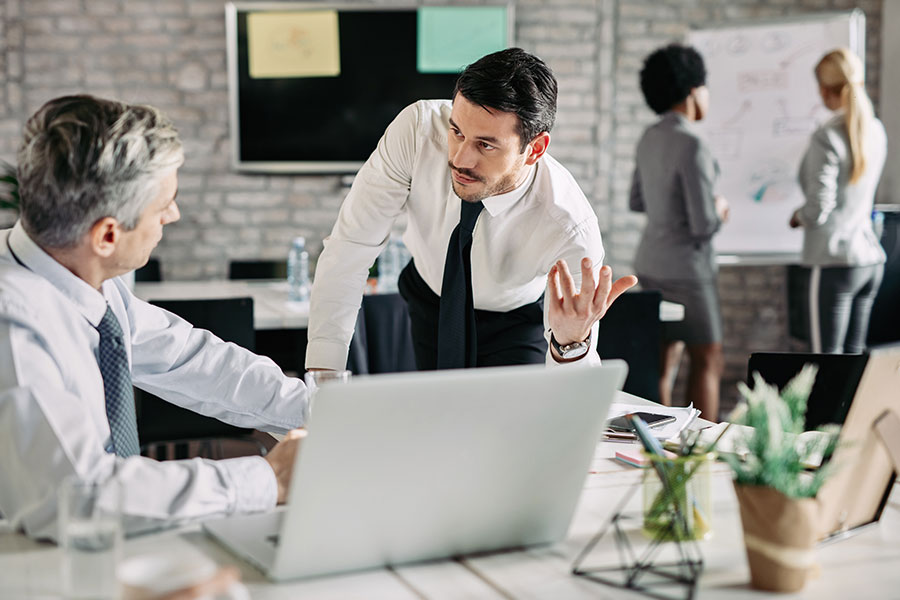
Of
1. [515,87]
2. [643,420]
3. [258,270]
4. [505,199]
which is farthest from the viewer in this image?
[258,270]

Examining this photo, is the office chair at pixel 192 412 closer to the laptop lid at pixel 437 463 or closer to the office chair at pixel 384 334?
the office chair at pixel 384 334

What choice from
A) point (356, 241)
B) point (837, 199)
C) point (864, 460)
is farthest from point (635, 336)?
point (864, 460)

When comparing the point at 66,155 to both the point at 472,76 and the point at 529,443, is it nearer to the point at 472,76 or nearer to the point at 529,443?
the point at 529,443

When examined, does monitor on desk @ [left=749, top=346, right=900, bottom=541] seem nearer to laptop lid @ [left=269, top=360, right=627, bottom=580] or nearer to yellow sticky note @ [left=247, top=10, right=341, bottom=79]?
laptop lid @ [left=269, top=360, right=627, bottom=580]

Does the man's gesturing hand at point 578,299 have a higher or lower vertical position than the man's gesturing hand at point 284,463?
higher

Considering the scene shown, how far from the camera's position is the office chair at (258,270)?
14.0 ft

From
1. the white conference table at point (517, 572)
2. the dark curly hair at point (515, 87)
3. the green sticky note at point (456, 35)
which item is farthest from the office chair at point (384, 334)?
the green sticky note at point (456, 35)

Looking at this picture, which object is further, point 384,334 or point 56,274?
point 384,334

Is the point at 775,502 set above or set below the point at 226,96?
below

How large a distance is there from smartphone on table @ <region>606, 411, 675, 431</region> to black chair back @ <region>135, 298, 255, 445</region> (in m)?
1.48

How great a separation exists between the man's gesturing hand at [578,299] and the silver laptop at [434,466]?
0.66 meters

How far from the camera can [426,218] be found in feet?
7.18

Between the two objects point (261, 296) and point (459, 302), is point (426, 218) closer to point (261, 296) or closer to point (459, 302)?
point (459, 302)

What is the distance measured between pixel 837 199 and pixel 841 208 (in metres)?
0.04
